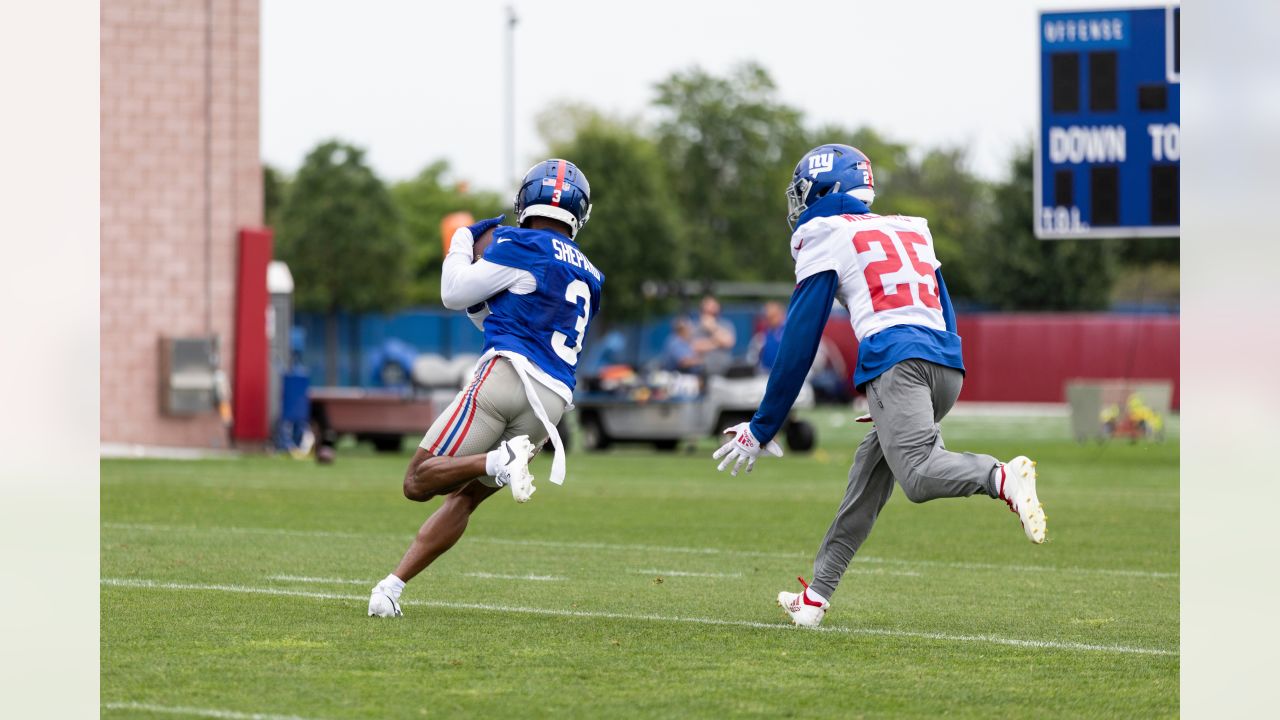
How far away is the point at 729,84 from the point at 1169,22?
50.5m

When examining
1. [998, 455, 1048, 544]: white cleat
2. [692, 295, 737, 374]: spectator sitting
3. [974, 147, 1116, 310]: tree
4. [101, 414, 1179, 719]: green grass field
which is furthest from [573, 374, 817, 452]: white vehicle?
[974, 147, 1116, 310]: tree

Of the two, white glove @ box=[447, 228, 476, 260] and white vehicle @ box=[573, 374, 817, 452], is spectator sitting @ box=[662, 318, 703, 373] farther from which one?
white glove @ box=[447, 228, 476, 260]

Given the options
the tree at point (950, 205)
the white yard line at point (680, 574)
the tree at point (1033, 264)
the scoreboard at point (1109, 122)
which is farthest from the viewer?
the tree at point (950, 205)

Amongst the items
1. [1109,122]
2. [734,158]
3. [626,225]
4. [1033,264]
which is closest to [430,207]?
[734,158]

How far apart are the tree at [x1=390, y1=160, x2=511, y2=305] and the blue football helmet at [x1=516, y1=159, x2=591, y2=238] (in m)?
64.6

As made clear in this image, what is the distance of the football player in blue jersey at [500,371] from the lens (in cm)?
745

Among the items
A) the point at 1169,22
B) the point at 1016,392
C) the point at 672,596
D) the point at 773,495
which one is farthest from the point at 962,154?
the point at 672,596

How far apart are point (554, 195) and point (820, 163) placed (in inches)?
46.9

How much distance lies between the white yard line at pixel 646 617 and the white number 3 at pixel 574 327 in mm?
1152

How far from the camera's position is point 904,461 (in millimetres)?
6848

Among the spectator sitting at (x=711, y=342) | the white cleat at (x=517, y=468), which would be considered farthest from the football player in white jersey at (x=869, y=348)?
the spectator sitting at (x=711, y=342)

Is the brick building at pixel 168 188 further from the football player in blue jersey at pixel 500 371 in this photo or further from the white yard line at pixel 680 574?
the football player in blue jersey at pixel 500 371

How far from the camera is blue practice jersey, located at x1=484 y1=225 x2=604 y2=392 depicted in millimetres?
7535
